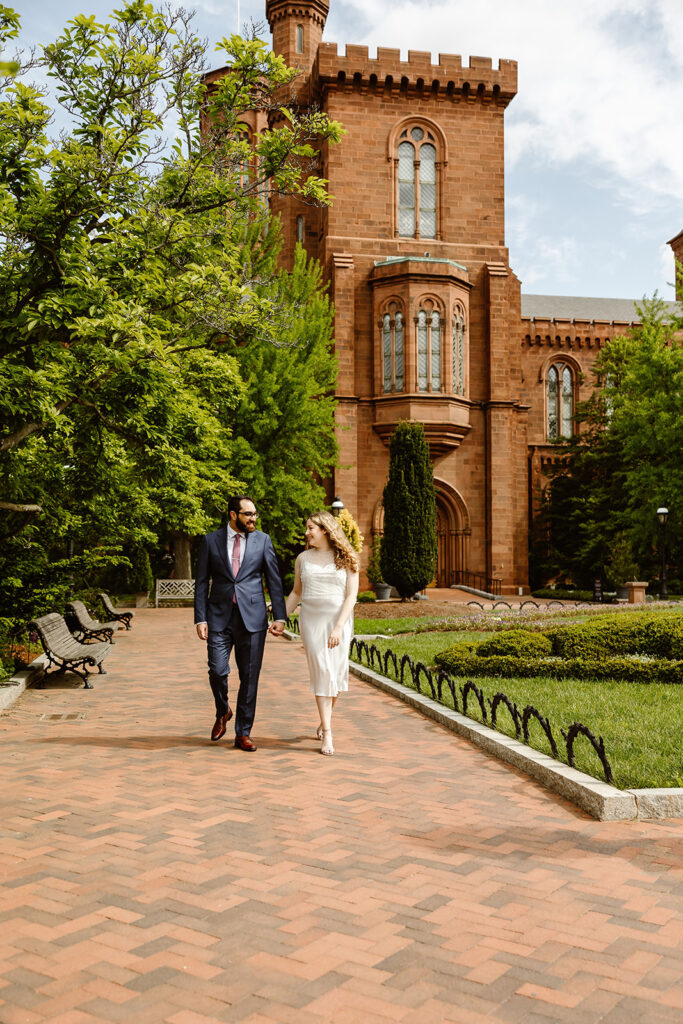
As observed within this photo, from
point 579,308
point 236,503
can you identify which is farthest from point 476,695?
point 579,308

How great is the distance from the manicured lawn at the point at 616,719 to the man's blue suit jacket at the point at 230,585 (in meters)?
2.25

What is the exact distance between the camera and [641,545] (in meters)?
30.6

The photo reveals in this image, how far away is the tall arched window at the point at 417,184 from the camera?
3180 cm

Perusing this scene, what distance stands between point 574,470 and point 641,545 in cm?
611

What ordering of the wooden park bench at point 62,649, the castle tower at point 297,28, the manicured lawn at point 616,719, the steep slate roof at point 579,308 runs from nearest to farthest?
the manicured lawn at point 616,719 → the wooden park bench at point 62,649 → the castle tower at point 297,28 → the steep slate roof at point 579,308

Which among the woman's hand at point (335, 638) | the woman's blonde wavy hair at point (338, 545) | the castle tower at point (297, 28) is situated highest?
the castle tower at point (297, 28)

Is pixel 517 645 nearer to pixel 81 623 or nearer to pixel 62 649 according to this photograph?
pixel 62 649

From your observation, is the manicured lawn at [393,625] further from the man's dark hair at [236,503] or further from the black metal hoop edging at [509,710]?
the man's dark hair at [236,503]

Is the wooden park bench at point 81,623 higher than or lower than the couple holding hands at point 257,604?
lower

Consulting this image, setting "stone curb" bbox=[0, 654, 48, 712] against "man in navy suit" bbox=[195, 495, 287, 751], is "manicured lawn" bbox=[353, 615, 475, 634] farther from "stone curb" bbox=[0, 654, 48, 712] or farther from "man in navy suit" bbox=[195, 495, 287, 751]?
"man in navy suit" bbox=[195, 495, 287, 751]

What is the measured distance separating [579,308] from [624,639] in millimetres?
38192

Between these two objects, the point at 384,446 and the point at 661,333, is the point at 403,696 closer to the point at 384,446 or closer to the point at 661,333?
the point at 384,446

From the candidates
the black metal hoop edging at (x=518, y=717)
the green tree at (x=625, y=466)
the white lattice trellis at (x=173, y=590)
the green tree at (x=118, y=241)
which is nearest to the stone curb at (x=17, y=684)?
the green tree at (x=118, y=241)

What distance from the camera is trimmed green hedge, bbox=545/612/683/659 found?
11.1 meters
